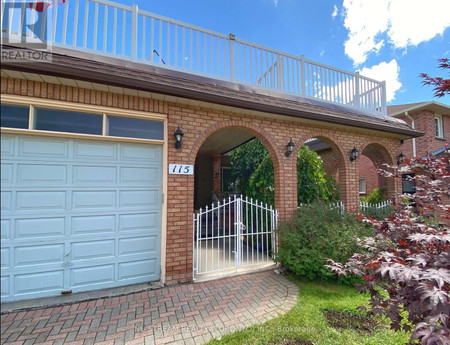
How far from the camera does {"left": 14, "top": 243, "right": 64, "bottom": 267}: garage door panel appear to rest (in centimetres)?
306

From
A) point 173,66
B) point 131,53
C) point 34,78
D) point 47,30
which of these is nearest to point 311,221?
point 173,66

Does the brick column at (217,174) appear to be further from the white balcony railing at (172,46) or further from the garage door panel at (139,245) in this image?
the garage door panel at (139,245)

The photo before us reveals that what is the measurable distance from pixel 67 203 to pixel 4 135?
52.5 inches

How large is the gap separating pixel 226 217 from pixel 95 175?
4930 mm

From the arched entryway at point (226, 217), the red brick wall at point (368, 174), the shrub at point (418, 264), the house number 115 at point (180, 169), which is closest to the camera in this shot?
the shrub at point (418, 264)

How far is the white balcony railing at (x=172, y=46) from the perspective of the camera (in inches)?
145

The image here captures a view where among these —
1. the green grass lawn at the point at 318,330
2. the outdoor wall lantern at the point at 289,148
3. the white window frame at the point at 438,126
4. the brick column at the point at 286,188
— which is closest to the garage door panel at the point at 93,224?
the green grass lawn at the point at 318,330

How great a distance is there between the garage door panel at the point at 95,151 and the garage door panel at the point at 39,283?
1891mm

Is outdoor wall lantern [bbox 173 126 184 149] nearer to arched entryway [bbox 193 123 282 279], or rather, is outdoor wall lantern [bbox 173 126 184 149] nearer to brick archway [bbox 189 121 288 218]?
arched entryway [bbox 193 123 282 279]

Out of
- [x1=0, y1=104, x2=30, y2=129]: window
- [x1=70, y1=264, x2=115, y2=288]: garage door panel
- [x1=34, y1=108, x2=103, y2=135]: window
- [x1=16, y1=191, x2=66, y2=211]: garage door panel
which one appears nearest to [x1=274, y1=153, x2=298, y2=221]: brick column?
[x1=70, y1=264, x2=115, y2=288]: garage door panel

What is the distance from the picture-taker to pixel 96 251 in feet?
11.3

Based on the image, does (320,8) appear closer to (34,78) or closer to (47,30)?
(47,30)

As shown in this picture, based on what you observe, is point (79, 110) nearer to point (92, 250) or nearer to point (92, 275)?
point (92, 250)

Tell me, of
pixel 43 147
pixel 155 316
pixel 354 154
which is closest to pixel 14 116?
pixel 43 147
